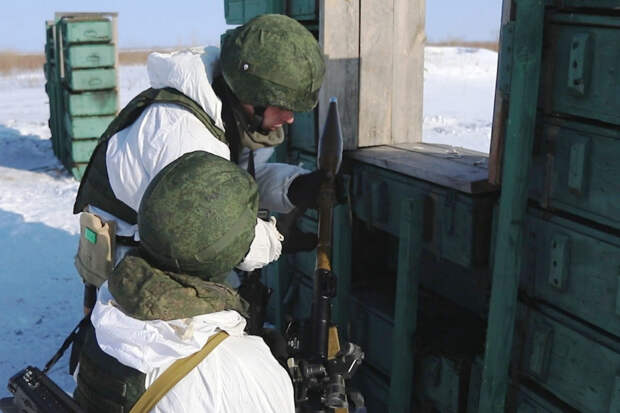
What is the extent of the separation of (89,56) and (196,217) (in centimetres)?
845

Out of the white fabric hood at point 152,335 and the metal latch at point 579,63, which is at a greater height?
the metal latch at point 579,63

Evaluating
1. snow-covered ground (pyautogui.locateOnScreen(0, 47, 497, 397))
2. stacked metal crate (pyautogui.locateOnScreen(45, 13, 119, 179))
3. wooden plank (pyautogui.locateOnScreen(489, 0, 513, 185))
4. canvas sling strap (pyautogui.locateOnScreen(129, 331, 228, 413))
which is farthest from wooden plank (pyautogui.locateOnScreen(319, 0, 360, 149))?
stacked metal crate (pyautogui.locateOnScreen(45, 13, 119, 179))

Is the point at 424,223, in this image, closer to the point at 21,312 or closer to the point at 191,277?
the point at 191,277

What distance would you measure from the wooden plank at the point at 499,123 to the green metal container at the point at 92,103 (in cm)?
800

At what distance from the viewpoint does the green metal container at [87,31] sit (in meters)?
9.37

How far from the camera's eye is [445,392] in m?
3.00

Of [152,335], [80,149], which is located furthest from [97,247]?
[80,149]

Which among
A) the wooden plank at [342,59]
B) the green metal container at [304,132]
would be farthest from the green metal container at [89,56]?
the wooden plank at [342,59]

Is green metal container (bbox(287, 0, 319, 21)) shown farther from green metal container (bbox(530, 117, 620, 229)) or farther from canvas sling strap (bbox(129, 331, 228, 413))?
canvas sling strap (bbox(129, 331, 228, 413))

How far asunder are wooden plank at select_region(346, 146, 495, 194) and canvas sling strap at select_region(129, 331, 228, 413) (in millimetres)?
1452

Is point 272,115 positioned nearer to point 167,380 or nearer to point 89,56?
point 167,380

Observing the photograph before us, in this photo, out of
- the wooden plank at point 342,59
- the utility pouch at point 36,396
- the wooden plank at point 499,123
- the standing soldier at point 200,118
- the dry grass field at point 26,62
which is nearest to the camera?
the utility pouch at point 36,396

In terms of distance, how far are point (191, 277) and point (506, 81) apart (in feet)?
4.42

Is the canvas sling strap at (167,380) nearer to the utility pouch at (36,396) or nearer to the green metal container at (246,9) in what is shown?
the utility pouch at (36,396)
